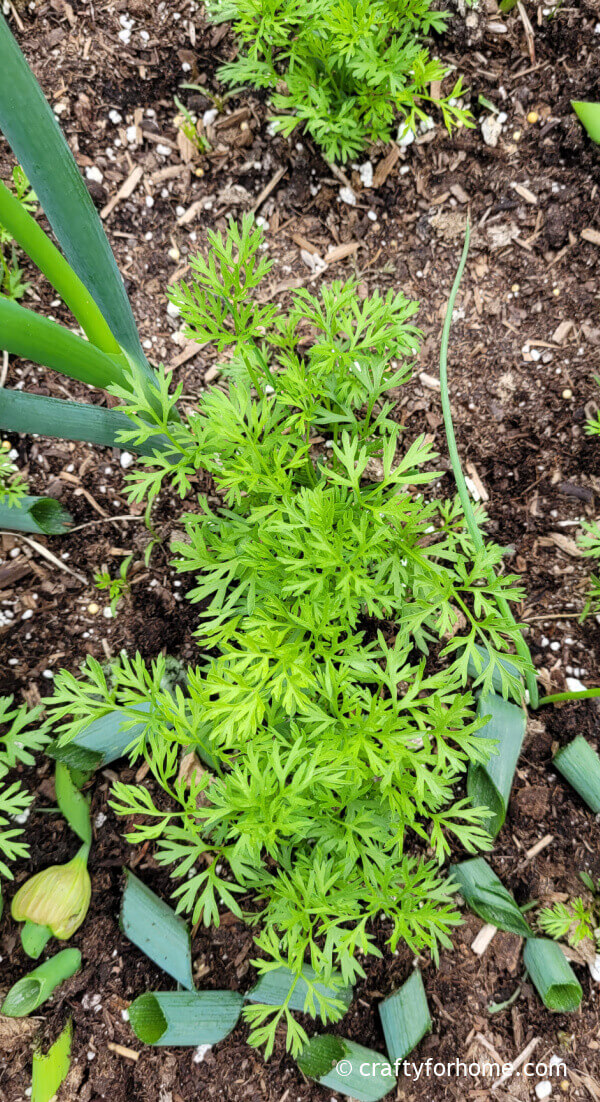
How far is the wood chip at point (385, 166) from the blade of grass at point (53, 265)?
1050 millimetres

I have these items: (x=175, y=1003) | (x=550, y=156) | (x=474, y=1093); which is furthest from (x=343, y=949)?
(x=550, y=156)

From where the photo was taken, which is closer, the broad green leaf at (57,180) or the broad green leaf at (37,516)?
the broad green leaf at (57,180)

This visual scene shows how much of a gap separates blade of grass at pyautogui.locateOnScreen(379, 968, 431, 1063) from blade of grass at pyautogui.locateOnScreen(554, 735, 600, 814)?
2.00ft

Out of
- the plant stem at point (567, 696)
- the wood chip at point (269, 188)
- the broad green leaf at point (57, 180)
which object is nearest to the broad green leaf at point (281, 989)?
the plant stem at point (567, 696)

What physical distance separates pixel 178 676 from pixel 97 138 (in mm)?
1540

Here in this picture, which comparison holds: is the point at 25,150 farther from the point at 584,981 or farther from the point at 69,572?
the point at 584,981

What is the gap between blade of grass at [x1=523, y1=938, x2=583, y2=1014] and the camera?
1.60m

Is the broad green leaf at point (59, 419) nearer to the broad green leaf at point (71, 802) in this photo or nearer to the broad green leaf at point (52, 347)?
the broad green leaf at point (52, 347)

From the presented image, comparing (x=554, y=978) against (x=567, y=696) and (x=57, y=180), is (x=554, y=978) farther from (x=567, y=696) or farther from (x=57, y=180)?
(x=57, y=180)

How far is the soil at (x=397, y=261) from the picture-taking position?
6.13 feet

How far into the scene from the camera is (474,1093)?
165 centimetres

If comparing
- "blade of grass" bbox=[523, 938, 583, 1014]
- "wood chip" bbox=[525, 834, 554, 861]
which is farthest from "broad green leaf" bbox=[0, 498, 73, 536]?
"blade of grass" bbox=[523, 938, 583, 1014]

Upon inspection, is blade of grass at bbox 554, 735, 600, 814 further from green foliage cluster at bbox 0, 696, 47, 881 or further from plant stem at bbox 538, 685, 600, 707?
green foliage cluster at bbox 0, 696, 47, 881

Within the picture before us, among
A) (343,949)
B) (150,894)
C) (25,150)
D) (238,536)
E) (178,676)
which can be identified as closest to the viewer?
(25,150)
